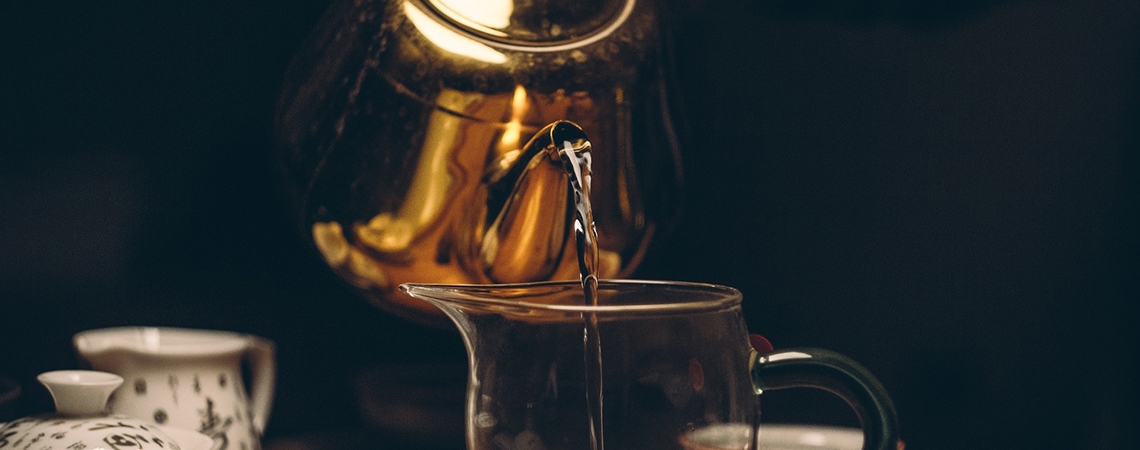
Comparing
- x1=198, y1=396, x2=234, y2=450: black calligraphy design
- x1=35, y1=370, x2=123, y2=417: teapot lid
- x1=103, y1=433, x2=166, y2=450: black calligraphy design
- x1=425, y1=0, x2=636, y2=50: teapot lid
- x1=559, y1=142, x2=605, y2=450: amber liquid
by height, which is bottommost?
x1=198, y1=396, x2=234, y2=450: black calligraphy design

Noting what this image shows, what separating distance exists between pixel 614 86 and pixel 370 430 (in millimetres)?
247

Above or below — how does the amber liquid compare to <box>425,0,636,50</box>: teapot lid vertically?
below

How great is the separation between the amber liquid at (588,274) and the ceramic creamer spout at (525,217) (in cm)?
1

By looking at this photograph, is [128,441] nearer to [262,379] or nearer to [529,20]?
[262,379]

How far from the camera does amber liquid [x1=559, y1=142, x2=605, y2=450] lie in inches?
13.3

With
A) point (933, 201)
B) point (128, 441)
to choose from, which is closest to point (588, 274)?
point (128, 441)

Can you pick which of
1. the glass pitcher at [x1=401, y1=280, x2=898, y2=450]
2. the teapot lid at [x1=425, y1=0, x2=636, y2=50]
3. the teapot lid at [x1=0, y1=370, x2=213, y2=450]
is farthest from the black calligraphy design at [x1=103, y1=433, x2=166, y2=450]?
the teapot lid at [x1=425, y1=0, x2=636, y2=50]

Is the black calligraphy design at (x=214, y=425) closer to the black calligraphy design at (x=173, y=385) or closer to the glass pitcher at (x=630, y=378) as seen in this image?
the black calligraphy design at (x=173, y=385)

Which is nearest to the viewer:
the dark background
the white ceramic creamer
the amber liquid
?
the amber liquid

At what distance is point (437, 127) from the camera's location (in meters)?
0.49

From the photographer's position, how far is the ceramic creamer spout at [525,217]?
0.47 m

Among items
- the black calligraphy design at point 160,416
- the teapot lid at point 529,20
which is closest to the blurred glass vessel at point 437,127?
the teapot lid at point 529,20

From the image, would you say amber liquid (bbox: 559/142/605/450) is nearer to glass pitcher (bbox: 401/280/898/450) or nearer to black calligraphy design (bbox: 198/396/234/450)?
glass pitcher (bbox: 401/280/898/450)

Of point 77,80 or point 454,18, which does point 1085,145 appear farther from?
point 77,80
